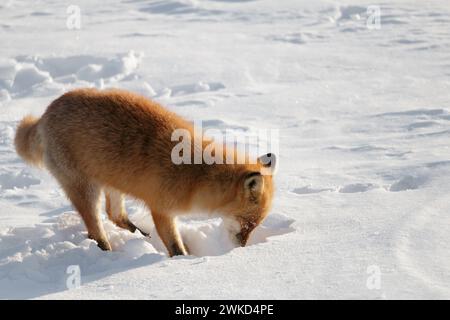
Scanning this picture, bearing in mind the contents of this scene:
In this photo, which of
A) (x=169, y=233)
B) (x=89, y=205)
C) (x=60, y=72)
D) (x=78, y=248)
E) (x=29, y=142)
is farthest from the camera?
(x=60, y=72)

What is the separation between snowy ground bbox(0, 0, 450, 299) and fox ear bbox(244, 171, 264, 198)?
0.44 metres

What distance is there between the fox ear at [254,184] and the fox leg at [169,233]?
82 centimetres

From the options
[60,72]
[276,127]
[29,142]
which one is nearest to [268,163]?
[29,142]

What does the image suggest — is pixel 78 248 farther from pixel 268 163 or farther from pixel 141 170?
pixel 268 163

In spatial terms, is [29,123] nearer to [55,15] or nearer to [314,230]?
[314,230]

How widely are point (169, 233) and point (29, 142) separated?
191 centimetres

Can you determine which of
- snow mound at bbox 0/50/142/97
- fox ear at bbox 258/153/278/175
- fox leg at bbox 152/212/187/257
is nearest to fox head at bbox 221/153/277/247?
fox ear at bbox 258/153/278/175

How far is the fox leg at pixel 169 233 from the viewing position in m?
6.34

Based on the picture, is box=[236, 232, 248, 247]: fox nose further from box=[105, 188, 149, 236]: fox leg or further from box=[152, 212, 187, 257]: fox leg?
box=[105, 188, 149, 236]: fox leg

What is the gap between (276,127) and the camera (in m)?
10.5

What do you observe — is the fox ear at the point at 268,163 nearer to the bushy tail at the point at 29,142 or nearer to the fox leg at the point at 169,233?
the fox leg at the point at 169,233

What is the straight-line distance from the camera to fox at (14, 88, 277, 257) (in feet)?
20.4

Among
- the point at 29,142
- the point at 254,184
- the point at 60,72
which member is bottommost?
the point at 254,184

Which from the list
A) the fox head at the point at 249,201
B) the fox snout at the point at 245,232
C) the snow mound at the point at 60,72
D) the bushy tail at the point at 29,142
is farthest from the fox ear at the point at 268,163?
the snow mound at the point at 60,72
